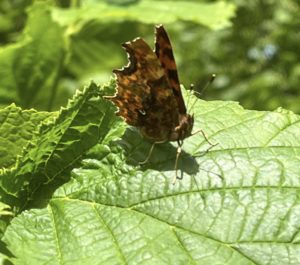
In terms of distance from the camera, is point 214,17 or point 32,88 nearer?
point 32,88

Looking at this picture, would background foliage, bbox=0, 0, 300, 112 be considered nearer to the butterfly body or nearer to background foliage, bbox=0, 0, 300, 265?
the butterfly body

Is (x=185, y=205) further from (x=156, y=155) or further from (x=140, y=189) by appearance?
(x=156, y=155)

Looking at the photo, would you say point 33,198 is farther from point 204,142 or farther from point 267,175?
point 267,175

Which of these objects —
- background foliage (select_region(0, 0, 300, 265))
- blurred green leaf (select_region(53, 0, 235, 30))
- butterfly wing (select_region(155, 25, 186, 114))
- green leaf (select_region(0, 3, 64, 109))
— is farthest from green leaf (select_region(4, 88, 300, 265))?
blurred green leaf (select_region(53, 0, 235, 30))

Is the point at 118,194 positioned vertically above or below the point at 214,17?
above

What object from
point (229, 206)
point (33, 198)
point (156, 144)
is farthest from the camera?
point (156, 144)

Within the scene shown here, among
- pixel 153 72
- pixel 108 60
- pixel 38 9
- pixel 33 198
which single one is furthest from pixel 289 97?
pixel 33 198

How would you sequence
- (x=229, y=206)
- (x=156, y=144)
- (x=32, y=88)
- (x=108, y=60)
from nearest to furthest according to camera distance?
(x=229, y=206)
(x=156, y=144)
(x=32, y=88)
(x=108, y=60)

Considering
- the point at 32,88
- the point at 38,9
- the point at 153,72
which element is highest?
the point at 153,72
